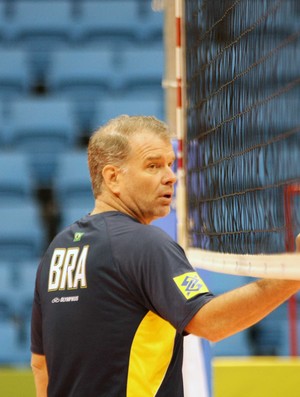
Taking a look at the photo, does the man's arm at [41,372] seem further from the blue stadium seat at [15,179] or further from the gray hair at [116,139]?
the blue stadium seat at [15,179]

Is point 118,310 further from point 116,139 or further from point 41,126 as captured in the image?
point 41,126

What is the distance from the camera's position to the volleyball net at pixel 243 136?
2082 mm

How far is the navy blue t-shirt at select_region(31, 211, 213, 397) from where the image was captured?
2025 mm

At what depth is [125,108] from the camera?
7.02m

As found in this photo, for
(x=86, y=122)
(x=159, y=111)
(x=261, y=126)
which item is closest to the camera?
(x=261, y=126)

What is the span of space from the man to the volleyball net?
17 cm

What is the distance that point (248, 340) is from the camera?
19.4 ft

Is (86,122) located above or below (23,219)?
above

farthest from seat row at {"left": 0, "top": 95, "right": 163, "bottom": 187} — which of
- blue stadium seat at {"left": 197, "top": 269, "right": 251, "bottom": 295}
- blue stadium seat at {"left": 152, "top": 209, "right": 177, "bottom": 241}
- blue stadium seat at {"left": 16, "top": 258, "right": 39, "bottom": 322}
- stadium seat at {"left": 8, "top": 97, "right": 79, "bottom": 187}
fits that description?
blue stadium seat at {"left": 152, "top": 209, "right": 177, "bottom": 241}

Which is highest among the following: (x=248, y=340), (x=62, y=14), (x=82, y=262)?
(x=62, y=14)

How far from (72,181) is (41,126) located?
73cm

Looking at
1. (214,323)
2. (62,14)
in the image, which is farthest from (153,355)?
(62,14)

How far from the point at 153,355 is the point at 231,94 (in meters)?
0.86

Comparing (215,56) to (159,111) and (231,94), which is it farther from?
(159,111)
